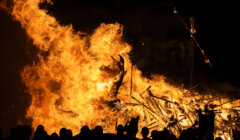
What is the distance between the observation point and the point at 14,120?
23.6 ft

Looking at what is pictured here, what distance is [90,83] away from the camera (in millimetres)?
6258

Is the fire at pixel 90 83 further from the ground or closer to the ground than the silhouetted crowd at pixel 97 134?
further from the ground

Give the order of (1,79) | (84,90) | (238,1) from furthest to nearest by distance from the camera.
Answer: (1,79)
(84,90)
(238,1)

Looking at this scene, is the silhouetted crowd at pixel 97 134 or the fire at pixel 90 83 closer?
the silhouetted crowd at pixel 97 134

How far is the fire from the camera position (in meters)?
5.85

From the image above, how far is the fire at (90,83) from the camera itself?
5.85 metres

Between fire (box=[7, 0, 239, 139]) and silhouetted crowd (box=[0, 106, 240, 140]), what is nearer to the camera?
silhouetted crowd (box=[0, 106, 240, 140])

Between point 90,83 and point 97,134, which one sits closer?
point 97,134

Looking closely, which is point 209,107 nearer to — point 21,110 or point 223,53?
point 223,53

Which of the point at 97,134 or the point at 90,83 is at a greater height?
the point at 90,83

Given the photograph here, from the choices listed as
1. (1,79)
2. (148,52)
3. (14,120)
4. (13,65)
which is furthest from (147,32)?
(14,120)

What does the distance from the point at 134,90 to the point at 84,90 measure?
65.7 inches

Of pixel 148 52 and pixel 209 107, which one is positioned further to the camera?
pixel 148 52

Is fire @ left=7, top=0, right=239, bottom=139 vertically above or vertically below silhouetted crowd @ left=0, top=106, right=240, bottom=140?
above
